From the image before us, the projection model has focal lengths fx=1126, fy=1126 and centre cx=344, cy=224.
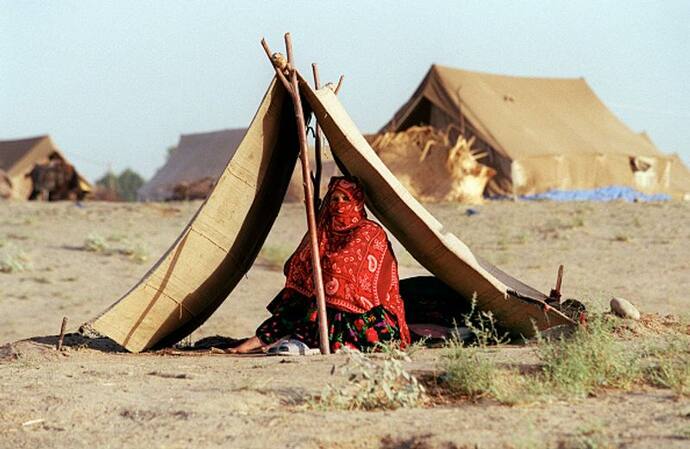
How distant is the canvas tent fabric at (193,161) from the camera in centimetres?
2544

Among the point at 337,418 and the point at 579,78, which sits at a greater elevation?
the point at 579,78

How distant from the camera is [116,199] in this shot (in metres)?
26.9

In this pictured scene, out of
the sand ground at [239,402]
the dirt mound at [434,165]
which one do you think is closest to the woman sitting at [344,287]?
the sand ground at [239,402]

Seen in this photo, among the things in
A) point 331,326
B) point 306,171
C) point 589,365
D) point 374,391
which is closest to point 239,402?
point 374,391

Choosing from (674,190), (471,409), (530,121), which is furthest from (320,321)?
(674,190)

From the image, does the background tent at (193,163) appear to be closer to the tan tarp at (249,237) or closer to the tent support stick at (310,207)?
the tan tarp at (249,237)

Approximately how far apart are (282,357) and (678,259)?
7.66m

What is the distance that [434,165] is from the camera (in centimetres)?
1858

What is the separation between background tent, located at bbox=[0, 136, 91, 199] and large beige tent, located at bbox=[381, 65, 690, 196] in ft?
31.8

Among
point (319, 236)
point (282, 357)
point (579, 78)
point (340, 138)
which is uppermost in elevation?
point (579, 78)

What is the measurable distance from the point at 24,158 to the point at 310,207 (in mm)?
21131

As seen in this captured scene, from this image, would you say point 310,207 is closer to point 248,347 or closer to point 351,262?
point 351,262

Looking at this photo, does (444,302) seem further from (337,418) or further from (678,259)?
(678,259)

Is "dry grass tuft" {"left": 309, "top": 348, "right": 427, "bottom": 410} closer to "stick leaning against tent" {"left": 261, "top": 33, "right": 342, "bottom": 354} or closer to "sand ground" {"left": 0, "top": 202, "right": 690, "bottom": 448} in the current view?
"sand ground" {"left": 0, "top": 202, "right": 690, "bottom": 448}
